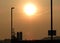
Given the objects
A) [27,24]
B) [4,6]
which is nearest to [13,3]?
[4,6]

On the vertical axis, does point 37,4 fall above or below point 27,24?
above

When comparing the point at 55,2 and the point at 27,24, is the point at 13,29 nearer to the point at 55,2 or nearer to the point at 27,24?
the point at 27,24

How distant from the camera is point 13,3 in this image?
9805mm

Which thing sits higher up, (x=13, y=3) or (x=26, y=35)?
(x=13, y=3)

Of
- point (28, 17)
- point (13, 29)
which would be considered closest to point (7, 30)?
point (13, 29)

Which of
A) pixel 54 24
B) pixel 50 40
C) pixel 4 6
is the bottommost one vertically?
pixel 50 40

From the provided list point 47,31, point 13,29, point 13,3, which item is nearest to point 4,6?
point 13,3

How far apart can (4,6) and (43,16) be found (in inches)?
61.0

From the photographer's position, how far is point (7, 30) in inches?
377

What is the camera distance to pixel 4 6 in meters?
9.77

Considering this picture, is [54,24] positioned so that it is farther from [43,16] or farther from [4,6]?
[4,6]

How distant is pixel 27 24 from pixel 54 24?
103 cm

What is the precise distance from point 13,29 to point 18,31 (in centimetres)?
21

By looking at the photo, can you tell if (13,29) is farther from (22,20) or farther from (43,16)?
(43,16)
